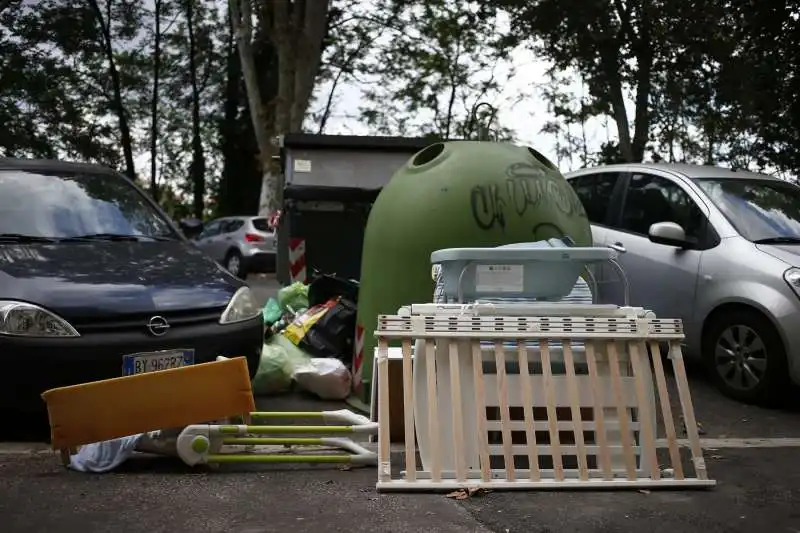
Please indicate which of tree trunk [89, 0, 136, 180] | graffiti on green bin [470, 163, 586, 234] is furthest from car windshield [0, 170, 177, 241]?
tree trunk [89, 0, 136, 180]

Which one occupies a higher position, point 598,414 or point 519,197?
point 519,197

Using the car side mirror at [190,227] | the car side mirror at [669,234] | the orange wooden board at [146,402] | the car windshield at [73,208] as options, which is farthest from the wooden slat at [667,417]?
the car side mirror at [190,227]

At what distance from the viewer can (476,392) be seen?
13.3 feet

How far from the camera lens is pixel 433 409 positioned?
13.3ft

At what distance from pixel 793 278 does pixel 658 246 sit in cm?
134

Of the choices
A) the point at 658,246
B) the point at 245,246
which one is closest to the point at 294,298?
the point at 658,246

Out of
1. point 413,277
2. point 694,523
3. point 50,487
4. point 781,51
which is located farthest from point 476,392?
point 781,51

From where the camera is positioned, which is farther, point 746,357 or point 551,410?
point 746,357

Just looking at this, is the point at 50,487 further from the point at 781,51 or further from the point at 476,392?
the point at 781,51

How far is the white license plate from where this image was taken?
486 centimetres

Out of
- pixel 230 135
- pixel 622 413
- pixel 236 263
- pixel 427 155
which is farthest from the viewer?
pixel 230 135

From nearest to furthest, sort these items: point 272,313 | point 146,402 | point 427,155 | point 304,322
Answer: point 146,402
point 427,155
point 304,322
point 272,313

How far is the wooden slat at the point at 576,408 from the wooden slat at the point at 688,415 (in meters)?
0.49

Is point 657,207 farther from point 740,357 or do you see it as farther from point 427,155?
point 427,155
